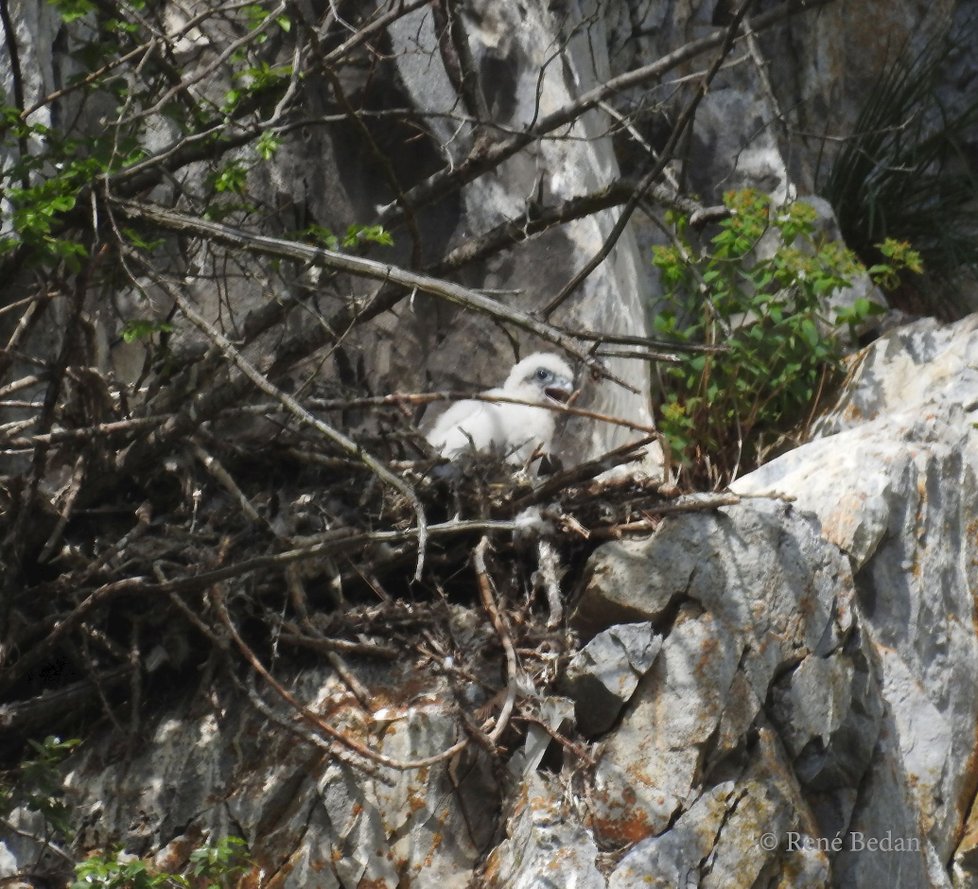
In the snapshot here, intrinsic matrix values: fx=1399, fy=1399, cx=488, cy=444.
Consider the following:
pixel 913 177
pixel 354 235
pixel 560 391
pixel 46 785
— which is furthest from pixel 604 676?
pixel 913 177

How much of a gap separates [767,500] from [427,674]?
1.24m

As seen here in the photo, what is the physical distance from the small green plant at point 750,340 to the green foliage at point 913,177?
1768 mm

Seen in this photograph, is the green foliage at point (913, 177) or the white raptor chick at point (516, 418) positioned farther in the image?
the green foliage at point (913, 177)

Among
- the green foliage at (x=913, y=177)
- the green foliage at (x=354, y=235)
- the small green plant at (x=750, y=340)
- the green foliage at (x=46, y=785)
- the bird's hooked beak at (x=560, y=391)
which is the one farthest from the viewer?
the green foliage at (x=913, y=177)

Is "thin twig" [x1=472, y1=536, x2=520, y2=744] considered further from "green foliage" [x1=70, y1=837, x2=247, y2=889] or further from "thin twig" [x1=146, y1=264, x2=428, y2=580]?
"green foliage" [x1=70, y1=837, x2=247, y2=889]

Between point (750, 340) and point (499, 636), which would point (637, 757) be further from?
point (750, 340)

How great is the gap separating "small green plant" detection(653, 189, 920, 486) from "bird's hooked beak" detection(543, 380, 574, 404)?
479 mm

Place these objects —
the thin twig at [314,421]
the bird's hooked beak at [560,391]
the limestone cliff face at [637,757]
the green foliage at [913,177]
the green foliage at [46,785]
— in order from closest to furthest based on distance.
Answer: the thin twig at [314,421]
the green foliage at [46,785]
the limestone cliff face at [637,757]
the bird's hooked beak at [560,391]
the green foliage at [913,177]

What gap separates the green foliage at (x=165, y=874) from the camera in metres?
3.48

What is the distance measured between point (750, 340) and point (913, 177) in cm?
275

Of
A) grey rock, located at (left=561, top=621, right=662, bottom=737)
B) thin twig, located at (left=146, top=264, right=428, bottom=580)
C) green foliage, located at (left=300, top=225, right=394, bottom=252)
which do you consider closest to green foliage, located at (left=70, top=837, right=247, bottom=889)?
thin twig, located at (left=146, top=264, right=428, bottom=580)

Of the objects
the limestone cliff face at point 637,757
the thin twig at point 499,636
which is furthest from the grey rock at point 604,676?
the thin twig at point 499,636

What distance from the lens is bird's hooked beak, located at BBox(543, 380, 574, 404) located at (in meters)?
5.74

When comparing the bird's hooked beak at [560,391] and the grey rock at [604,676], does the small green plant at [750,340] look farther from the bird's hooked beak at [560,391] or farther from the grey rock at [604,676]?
the grey rock at [604,676]
